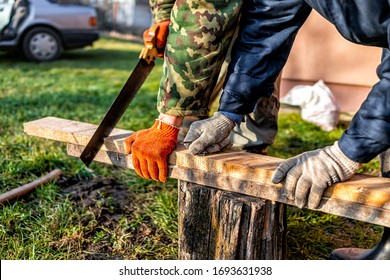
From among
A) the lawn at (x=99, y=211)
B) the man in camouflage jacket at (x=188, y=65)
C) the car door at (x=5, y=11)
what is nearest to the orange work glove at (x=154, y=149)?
the man in camouflage jacket at (x=188, y=65)

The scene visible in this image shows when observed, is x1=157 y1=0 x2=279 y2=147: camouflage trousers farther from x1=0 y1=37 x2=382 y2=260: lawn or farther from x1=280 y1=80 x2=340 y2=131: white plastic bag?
x1=280 y1=80 x2=340 y2=131: white plastic bag

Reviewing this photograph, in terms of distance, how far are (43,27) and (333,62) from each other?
615 centimetres

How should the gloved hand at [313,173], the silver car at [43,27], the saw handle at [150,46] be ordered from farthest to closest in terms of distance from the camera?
the silver car at [43,27], the saw handle at [150,46], the gloved hand at [313,173]

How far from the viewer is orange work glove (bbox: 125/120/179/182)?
1.91m

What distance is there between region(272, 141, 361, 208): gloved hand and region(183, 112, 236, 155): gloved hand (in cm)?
32

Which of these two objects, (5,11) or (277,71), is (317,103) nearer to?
(277,71)

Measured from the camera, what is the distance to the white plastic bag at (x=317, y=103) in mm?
4473

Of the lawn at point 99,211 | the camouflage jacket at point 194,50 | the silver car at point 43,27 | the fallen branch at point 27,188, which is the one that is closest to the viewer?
the camouflage jacket at point 194,50

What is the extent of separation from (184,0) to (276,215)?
943 millimetres

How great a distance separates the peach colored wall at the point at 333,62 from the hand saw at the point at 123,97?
2.93 meters

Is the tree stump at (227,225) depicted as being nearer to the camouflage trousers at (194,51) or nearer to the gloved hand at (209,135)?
the gloved hand at (209,135)

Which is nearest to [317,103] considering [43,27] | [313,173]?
[313,173]

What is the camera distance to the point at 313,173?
1.66 metres

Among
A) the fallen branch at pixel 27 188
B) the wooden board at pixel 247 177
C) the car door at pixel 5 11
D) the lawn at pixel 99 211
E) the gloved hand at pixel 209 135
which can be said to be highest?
the car door at pixel 5 11
